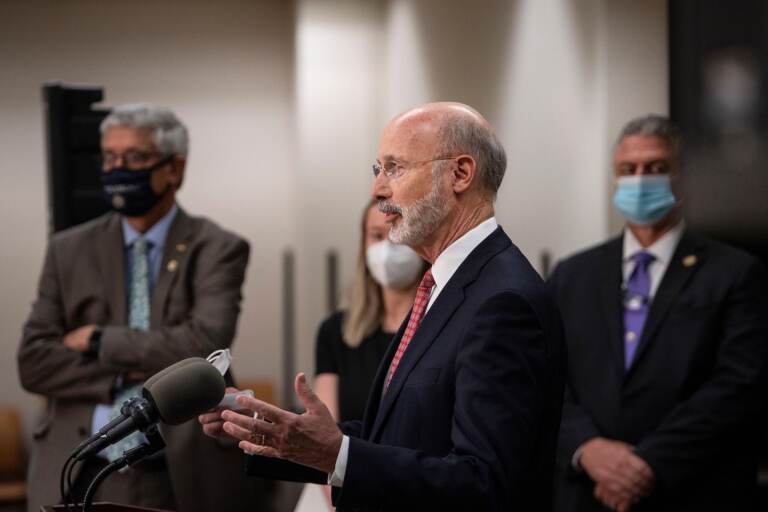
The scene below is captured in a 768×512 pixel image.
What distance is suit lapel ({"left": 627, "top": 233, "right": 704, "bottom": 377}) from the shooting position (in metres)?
3.39

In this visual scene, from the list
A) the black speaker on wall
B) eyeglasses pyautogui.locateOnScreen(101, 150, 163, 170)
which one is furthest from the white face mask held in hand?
the black speaker on wall

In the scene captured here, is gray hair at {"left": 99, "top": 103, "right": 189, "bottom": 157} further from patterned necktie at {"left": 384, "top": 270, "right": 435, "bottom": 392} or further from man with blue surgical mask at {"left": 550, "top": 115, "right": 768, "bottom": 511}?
patterned necktie at {"left": 384, "top": 270, "right": 435, "bottom": 392}

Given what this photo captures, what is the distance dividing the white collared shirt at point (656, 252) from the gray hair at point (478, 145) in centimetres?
144

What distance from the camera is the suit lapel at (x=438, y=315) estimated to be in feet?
6.78

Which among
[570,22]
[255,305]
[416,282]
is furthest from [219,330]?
[255,305]

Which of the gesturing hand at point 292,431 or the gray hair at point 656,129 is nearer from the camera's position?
the gesturing hand at point 292,431

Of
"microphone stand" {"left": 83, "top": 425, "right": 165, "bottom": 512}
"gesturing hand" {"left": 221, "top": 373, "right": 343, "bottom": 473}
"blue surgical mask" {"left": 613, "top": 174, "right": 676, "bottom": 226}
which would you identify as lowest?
"microphone stand" {"left": 83, "top": 425, "right": 165, "bottom": 512}

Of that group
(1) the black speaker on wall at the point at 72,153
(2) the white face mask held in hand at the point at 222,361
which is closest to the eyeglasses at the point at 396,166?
(2) the white face mask held in hand at the point at 222,361

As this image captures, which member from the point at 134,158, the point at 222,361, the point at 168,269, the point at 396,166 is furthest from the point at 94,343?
the point at 396,166

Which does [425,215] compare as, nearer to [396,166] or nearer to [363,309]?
[396,166]

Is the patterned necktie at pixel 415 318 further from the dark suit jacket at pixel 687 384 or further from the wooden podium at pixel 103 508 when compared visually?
the dark suit jacket at pixel 687 384

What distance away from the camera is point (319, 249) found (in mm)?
7262

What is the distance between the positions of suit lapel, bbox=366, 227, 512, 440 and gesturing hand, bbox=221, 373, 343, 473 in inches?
9.9

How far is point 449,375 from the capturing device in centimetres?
200
